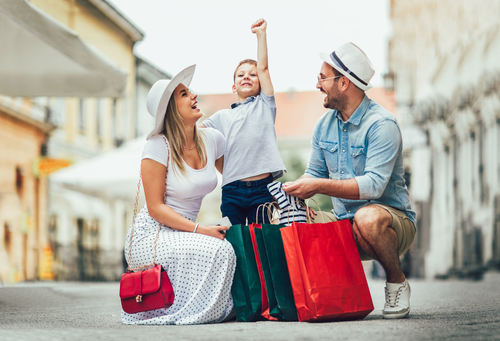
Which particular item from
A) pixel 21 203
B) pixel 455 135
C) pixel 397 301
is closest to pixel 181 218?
pixel 397 301

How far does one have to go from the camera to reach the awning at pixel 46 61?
6.75 metres

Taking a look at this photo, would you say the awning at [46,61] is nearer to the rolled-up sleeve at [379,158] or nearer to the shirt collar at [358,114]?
the shirt collar at [358,114]

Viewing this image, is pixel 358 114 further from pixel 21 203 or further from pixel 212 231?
pixel 21 203

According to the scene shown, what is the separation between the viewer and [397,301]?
5328 mm

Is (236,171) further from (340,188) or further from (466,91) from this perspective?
(466,91)

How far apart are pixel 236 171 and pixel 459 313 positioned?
1.71 meters

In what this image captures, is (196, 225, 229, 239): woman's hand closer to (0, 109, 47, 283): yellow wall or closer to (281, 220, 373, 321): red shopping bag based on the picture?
(281, 220, 373, 321): red shopping bag

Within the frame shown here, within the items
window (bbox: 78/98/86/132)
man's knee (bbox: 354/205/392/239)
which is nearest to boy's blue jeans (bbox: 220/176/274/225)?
man's knee (bbox: 354/205/392/239)

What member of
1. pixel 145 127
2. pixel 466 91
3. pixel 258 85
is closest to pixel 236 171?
pixel 258 85

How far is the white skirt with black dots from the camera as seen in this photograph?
17.2 ft

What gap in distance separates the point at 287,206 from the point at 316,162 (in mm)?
594

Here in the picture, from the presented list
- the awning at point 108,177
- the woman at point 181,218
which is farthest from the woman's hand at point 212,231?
the awning at point 108,177

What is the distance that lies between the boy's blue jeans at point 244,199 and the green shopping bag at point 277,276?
1.30ft

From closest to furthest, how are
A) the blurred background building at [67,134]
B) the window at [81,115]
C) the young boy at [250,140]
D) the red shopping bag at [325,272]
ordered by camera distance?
1. the red shopping bag at [325,272]
2. the young boy at [250,140]
3. the blurred background building at [67,134]
4. the window at [81,115]
